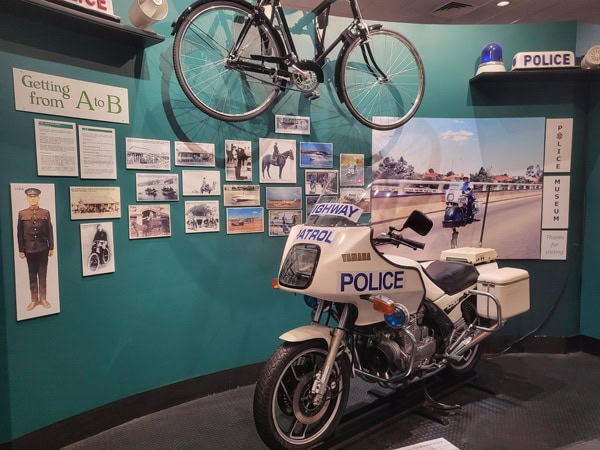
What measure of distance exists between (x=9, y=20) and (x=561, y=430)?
148 inches

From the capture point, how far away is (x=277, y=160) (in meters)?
3.04

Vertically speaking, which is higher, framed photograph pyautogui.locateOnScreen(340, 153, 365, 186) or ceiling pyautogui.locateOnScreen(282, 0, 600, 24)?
ceiling pyautogui.locateOnScreen(282, 0, 600, 24)

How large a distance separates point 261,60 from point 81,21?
102cm

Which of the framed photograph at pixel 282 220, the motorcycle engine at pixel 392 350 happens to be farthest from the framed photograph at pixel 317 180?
the motorcycle engine at pixel 392 350

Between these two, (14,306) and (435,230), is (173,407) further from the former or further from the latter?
(435,230)

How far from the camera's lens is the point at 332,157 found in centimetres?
322

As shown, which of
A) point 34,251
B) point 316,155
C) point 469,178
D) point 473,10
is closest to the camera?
point 34,251

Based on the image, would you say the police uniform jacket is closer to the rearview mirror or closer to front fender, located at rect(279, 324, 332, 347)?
front fender, located at rect(279, 324, 332, 347)

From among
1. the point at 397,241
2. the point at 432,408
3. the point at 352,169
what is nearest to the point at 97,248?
the point at 397,241

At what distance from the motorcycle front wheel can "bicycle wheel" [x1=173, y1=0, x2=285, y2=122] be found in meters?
1.57

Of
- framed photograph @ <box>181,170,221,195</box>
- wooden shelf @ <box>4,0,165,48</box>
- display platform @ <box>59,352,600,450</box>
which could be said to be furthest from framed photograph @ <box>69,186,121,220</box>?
display platform @ <box>59,352,600,450</box>

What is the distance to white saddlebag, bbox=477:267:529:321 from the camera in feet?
8.73

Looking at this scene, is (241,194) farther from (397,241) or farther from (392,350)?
(392,350)

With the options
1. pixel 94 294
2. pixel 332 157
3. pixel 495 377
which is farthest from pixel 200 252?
pixel 495 377
